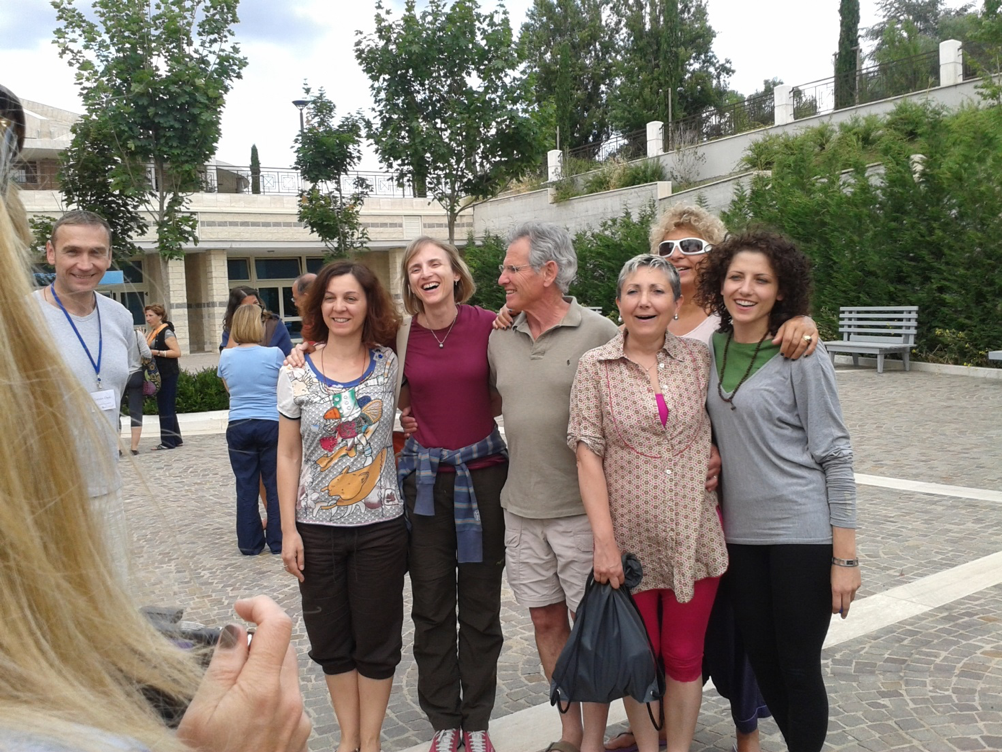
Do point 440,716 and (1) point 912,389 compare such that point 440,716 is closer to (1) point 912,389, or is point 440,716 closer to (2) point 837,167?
(1) point 912,389

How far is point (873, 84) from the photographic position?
81.4 ft

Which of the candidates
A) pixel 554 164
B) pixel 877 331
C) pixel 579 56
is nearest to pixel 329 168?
pixel 877 331

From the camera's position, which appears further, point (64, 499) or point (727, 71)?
point (727, 71)

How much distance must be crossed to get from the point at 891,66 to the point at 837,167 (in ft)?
27.3

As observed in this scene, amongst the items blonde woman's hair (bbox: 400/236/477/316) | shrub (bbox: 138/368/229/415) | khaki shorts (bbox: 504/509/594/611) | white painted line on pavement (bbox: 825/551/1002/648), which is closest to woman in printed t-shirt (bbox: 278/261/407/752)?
blonde woman's hair (bbox: 400/236/477/316)

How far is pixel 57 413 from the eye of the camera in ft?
2.68

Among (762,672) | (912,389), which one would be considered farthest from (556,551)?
(912,389)

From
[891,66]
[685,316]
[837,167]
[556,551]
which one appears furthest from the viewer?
[891,66]

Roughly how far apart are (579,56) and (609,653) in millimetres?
47995

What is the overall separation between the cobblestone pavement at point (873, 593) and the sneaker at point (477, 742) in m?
0.27

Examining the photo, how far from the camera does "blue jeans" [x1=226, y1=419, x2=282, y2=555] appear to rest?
638 centimetres

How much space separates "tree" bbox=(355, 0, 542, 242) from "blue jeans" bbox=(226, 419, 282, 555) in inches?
507

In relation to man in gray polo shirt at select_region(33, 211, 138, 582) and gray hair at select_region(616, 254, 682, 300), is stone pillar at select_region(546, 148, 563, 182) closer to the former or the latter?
man in gray polo shirt at select_region(33, 211, 138, 582)

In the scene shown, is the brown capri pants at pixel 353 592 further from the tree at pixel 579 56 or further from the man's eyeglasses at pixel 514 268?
the tree at pixel 579 56
